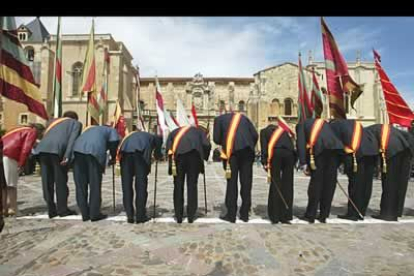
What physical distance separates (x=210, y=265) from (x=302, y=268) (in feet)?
3.31

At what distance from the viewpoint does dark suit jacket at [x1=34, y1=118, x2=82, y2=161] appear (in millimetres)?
5695

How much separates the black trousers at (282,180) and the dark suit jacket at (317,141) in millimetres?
192

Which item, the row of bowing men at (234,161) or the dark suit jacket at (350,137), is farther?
the dark suit jacket at (350,137)

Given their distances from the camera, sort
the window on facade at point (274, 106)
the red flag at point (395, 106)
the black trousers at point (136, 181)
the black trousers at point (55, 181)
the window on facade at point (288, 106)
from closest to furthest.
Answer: the black trousers at point (136, 181) → the black trousers at point (55, 181) → the red flag at point (395, 106) → the window on facade at point (274, 106) → the window on facade at point (288, 106)

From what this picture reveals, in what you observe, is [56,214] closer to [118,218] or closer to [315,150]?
[118,218]

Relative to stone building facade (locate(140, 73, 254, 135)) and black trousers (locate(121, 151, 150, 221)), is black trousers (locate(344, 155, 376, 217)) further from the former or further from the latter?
stone building facade (locate(140, 73, 254, 135))

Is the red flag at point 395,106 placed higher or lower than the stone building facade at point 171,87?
lower

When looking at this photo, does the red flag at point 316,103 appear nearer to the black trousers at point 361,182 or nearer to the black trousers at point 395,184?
the black trousers at point 361,182

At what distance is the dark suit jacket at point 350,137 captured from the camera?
5.79 m

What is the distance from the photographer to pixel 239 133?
5.61 metres

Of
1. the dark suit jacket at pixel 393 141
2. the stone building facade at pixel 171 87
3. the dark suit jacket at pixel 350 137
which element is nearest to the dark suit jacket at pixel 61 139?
the dark suit jacket at pixel 350 137

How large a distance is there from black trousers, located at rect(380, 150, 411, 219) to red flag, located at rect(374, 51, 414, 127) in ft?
2.25

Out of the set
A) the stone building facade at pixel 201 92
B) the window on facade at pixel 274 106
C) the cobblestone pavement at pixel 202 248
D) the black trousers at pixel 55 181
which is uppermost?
the stone building facade at pixel 201 92

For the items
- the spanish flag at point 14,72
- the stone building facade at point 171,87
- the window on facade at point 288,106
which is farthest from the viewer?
the window on facade at point 288,106
